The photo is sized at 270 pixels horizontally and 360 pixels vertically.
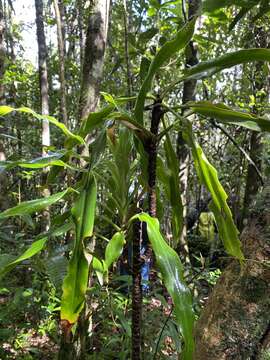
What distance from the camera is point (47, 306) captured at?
291 centimetres

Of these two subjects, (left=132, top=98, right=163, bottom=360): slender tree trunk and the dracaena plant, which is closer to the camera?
the dracaena plant

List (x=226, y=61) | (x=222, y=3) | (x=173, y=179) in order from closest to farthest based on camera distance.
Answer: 1. (x=226, y=61)
2. (x=173, y=179)
3. (x=222, y=3)

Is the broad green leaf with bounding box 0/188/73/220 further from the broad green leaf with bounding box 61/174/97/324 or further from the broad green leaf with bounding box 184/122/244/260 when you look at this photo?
the broad green leaf with bounding box 184/122/244/260

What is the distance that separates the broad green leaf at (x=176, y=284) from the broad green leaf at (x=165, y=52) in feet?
1.17

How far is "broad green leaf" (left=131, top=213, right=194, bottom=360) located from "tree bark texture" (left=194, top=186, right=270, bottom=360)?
150 mm

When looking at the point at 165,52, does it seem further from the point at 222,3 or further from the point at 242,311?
the point at 242,311

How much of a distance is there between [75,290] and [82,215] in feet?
0.65

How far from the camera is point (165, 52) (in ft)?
3.40

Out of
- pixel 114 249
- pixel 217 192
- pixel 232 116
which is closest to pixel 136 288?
pixel 114 249

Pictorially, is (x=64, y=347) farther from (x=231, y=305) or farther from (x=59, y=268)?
(x=231, y=305)

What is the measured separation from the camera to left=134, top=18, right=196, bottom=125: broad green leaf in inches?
39.4

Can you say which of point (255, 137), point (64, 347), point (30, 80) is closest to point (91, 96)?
point (64, 347)

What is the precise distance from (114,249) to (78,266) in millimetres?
172

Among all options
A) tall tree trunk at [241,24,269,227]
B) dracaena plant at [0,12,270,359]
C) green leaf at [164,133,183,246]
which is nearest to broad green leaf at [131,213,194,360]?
dracaena plant at [0,12,270,359]
